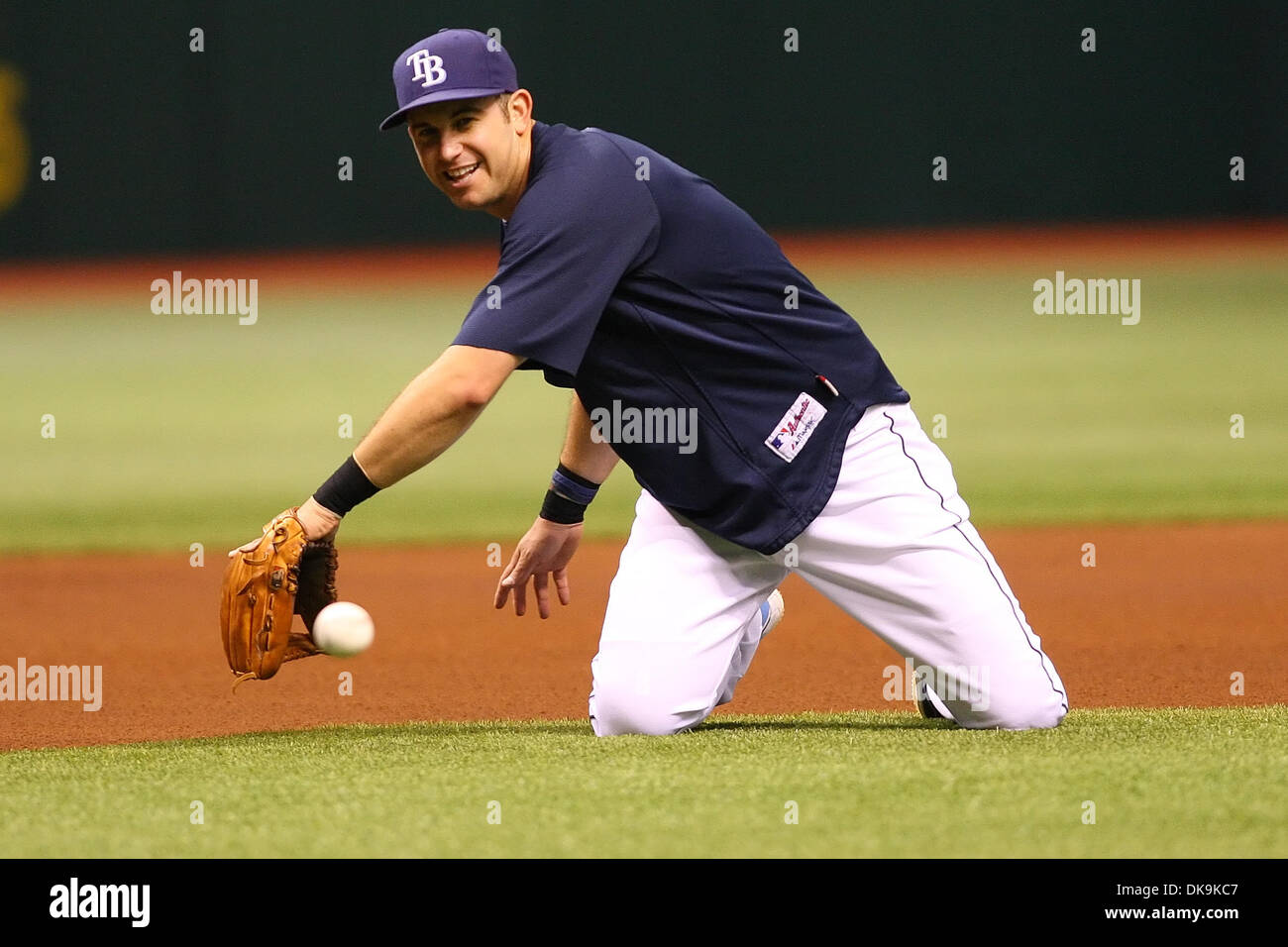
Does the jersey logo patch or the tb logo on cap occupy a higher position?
the tb logo on cap

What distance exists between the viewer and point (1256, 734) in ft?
11.6

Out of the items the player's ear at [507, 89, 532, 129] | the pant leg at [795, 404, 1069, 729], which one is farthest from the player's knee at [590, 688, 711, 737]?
the player's ear at [507, 89, 532, 129]

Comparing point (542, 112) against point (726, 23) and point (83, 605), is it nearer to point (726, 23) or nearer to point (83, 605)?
point (726, 23)

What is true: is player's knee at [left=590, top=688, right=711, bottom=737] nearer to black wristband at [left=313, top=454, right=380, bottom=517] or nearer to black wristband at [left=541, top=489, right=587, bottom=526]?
black wristband at [left=541, top=489, right=587, bottom=526]

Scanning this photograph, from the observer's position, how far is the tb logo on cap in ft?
11.2

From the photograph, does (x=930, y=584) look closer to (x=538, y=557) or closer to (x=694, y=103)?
(x=538, y=557)

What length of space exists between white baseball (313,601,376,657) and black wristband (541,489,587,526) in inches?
26.8

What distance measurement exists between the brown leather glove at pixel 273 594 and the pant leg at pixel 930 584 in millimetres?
1159

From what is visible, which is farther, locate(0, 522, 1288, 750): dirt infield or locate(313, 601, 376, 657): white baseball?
locate(0, 522, 1288, 750): dirt infield

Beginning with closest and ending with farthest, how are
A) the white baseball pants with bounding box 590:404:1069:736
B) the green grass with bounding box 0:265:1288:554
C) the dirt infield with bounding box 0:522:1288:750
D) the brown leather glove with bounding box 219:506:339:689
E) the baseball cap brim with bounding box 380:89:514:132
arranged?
the baseball cap brim with bounding box 380:89:514:132 → the brown leather glove with bounding box 219:506:339:689 → the white baseball pants with bounding box 590:404:1069:736 → the dirt infield with bounding box 0:522:1288:750 → the green grass with bounding box 0:265:1288:554

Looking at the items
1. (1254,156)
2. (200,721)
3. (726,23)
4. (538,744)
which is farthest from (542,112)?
(538,744)

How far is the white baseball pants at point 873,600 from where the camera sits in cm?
374

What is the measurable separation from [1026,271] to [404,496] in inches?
326

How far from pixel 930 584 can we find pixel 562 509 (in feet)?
3.27
